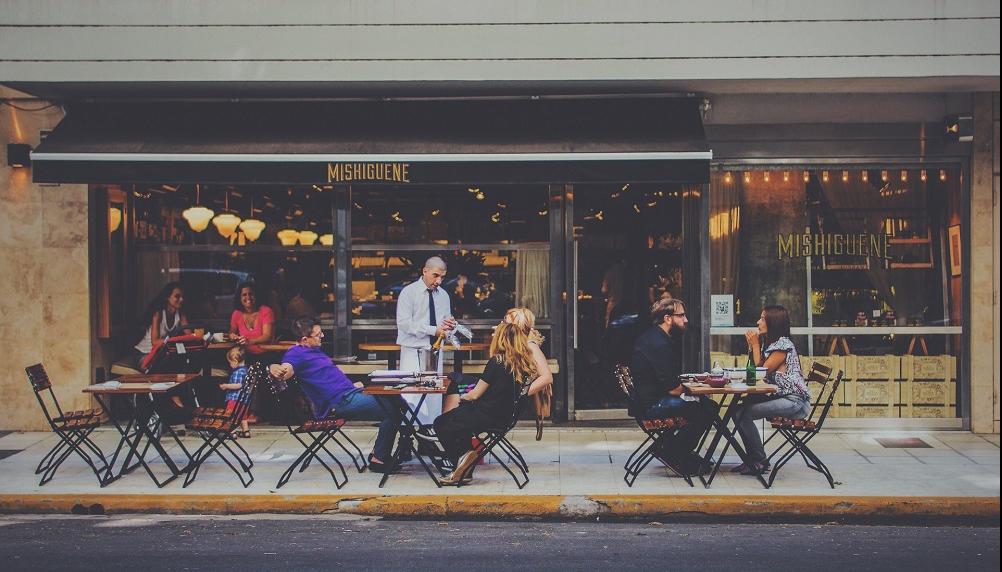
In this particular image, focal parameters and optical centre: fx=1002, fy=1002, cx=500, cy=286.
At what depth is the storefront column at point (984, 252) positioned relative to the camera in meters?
10.8

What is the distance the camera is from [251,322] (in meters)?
11.4

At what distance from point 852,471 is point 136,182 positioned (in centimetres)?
738

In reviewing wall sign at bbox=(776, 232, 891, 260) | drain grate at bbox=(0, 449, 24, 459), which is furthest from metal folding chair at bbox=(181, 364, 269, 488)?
wall sign at bbox=(776, 232, 891, 260)

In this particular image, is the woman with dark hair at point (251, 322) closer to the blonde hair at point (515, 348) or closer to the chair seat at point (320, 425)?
the chair seat at point (320, 425)

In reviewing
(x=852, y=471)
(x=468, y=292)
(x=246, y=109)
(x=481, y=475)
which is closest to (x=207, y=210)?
(x=246, y=109)

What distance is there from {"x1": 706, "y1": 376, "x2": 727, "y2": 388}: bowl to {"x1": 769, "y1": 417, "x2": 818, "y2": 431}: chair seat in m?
0.58

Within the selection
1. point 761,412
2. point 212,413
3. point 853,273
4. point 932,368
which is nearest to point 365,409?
point 212,413

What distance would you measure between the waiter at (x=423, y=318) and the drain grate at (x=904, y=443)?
4.64 metres

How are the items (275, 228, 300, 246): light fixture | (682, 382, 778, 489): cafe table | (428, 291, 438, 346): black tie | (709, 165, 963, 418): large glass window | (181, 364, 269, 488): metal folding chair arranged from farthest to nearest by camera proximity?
(275, 228, 300, 246): light fixture < (709, 165, 963, 418): large glass window < (428, 291, 438, 346): black tie < (181, 364, 269, 488): metal folding chair < (682, 382, 778, 489): cafe table

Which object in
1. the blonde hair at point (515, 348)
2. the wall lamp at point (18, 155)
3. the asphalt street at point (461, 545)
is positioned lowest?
the asphalt street at point (461, 545)

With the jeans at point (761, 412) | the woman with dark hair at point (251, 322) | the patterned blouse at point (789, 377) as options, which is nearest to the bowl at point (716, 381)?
the jeans at point (761, 412)

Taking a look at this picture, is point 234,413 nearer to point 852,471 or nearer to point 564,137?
point 564,137

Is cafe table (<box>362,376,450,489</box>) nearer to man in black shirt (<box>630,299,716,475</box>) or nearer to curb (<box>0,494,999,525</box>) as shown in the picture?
curb (<box>0,494,999,525</box>)

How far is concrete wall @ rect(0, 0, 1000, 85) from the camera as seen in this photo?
10164 millimetres
